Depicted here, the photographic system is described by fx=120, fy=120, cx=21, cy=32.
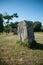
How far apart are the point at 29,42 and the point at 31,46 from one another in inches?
16.7

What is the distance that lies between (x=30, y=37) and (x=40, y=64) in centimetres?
456

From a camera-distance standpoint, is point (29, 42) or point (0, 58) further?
point (29, 42)

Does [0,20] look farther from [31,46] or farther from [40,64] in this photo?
[40,64]

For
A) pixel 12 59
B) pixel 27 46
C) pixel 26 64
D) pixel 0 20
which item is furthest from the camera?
pixel 0 20

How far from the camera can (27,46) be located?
10.5 m

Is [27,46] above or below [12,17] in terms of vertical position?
below

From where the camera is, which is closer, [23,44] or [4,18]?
[23,44]

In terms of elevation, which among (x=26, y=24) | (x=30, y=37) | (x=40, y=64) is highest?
(x=26, y=24)

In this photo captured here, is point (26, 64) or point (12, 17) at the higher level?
point (12, 17)

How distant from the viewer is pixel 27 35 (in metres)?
10.8

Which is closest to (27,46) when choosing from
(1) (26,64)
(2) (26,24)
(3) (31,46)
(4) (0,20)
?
(3) (31,46)

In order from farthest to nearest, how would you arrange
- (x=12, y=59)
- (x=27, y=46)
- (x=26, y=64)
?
(x=27, y=46)
(x=12, y=59)
(x=26, y=64)

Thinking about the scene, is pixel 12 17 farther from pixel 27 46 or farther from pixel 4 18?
pixel 27 46

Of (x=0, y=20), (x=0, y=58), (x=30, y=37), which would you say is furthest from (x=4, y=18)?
(x=0, y=58)
